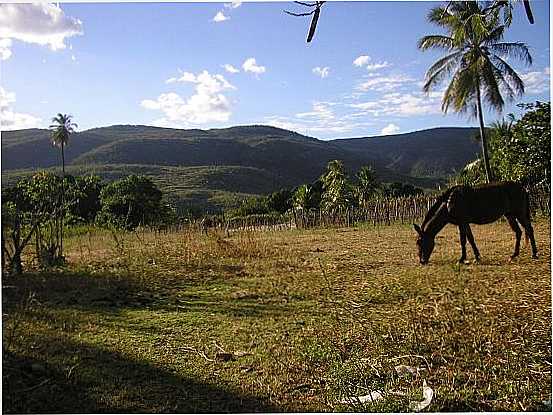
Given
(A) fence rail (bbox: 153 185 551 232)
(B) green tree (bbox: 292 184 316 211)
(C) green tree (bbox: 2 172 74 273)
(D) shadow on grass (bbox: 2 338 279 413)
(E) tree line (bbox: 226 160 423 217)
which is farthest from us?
(B) green tree (bbox: 292 184 316 211)

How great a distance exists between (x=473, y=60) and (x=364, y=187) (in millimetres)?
1301

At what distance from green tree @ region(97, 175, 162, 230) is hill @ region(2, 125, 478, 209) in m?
0.48

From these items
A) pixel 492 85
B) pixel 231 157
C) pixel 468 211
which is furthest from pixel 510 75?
pixel 231 157

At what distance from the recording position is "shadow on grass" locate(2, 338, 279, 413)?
7.41ft

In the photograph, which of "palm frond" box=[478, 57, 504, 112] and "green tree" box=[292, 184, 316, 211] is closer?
"palm frond" box=[478, 57, 504, 112]

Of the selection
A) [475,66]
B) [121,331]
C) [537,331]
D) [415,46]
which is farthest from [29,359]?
[475,66]

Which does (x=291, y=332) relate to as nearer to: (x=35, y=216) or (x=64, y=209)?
(x=35, y=216)

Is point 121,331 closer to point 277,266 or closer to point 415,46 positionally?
point 277,266

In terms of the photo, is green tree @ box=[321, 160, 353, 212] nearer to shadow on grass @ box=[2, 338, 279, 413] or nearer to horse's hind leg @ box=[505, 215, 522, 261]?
horse's hind leg @ box=[505, 215, 522, 261]

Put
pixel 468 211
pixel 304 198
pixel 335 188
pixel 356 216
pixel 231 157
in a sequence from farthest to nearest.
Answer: pixel 231 157 < pixel 356 216 < pixel 304 198 < pixel 335 188 < pixel 468 211

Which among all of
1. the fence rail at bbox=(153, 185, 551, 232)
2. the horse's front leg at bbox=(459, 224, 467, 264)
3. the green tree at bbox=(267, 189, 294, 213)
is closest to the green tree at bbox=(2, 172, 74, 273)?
the fence rail at bbox=(153, 185, 551, 232)

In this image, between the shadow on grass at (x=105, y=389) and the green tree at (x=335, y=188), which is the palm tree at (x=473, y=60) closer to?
the green tree at (x=335, y=188)

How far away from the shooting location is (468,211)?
4.39 m

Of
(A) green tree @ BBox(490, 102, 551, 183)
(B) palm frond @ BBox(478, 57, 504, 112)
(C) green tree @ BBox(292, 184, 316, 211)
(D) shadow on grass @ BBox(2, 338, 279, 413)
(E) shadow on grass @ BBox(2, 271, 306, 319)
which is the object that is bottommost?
(D) shadow on grass @ BBox(2, 338, 279, 413)
